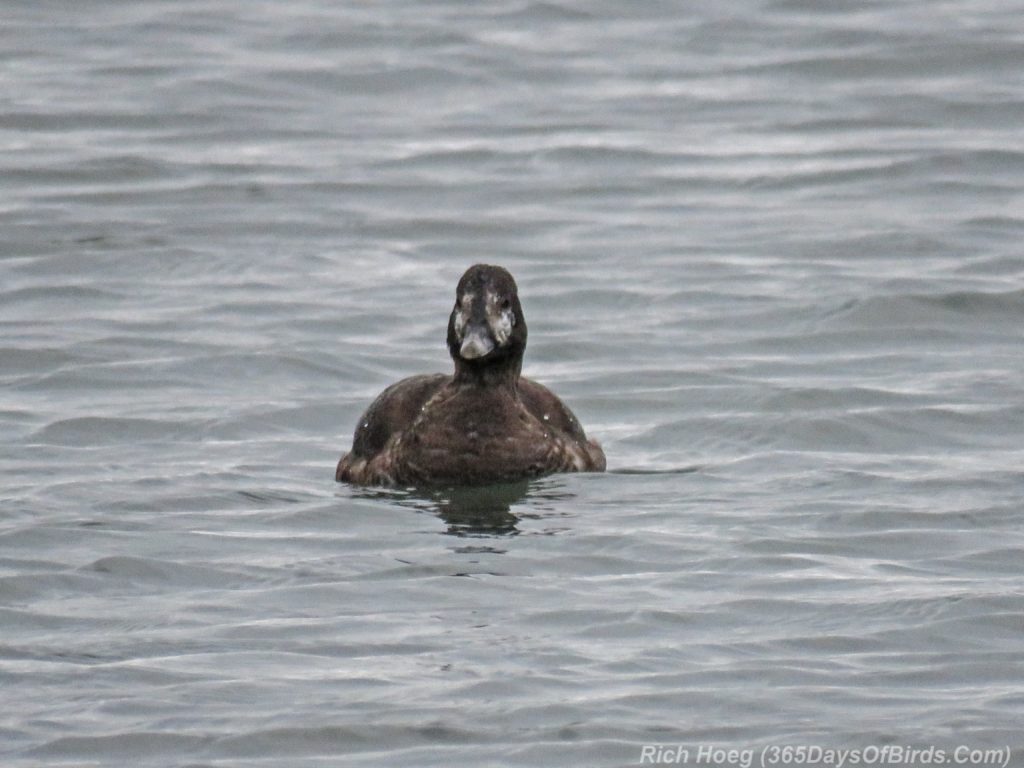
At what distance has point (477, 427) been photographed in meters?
11.7

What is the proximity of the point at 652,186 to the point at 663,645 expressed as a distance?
12.2 metres

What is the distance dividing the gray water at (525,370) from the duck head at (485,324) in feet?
2.32

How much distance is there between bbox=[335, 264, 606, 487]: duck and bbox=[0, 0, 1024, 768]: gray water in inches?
7.1

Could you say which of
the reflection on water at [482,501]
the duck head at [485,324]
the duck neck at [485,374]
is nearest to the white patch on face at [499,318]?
the duck head at [485,324]

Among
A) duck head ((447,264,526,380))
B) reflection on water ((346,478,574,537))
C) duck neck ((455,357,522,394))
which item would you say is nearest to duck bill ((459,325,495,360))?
duck head ((447,264,526,380))

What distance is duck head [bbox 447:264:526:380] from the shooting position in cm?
1173

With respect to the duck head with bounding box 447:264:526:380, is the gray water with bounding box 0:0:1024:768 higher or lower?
lower

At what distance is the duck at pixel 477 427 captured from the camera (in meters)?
11.7

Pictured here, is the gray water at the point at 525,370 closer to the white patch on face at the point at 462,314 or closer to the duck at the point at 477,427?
the duck at the point at 477,427

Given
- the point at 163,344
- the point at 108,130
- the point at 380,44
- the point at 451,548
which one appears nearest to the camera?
the point at 451,548

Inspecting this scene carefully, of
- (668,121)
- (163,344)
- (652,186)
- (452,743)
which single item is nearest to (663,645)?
(452,743)

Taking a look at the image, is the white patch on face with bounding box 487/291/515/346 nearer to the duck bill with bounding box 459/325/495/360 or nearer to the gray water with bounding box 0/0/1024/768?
the duck bill with bounding box 459/325/495/360

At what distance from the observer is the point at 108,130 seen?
2288 cm

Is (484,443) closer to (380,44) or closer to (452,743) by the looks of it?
(452,743)
